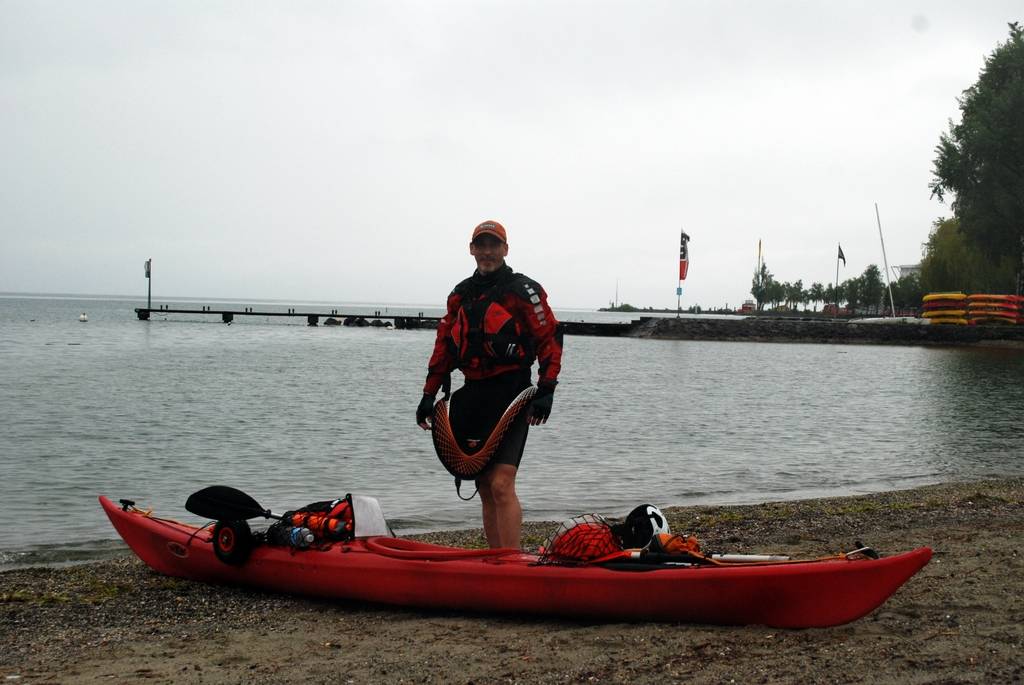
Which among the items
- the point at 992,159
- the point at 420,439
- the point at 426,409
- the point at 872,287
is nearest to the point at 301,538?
the point at 426,409

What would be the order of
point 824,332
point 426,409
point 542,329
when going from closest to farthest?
point 542,329, point 426,409, point 824,332

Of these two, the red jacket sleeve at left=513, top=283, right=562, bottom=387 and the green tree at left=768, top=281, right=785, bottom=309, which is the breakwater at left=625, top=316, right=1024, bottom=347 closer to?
the red jacket sleeve at left=513, top=283, right=562, bottom=387

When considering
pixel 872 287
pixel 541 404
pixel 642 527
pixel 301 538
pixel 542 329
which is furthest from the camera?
pixel 872 287

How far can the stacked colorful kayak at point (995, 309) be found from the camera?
5634cm

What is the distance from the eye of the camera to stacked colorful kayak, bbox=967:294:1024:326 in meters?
56.3

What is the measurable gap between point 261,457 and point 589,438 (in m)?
5.98

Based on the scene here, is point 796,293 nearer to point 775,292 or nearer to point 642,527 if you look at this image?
point 775,292

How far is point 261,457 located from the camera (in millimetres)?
15141

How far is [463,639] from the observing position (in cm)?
476

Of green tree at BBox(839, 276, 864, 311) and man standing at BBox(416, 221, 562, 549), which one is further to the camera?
green tree at BBox(839, 276, 864, 311)

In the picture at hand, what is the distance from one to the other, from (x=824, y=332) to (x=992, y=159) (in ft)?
76.7

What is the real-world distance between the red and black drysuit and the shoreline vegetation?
3.48ft

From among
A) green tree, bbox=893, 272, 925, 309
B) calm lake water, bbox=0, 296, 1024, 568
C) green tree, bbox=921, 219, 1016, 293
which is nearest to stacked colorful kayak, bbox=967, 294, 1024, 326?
green tree, bbox=921, 219, 1016, 293

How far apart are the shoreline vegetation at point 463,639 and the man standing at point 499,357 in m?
0.79
